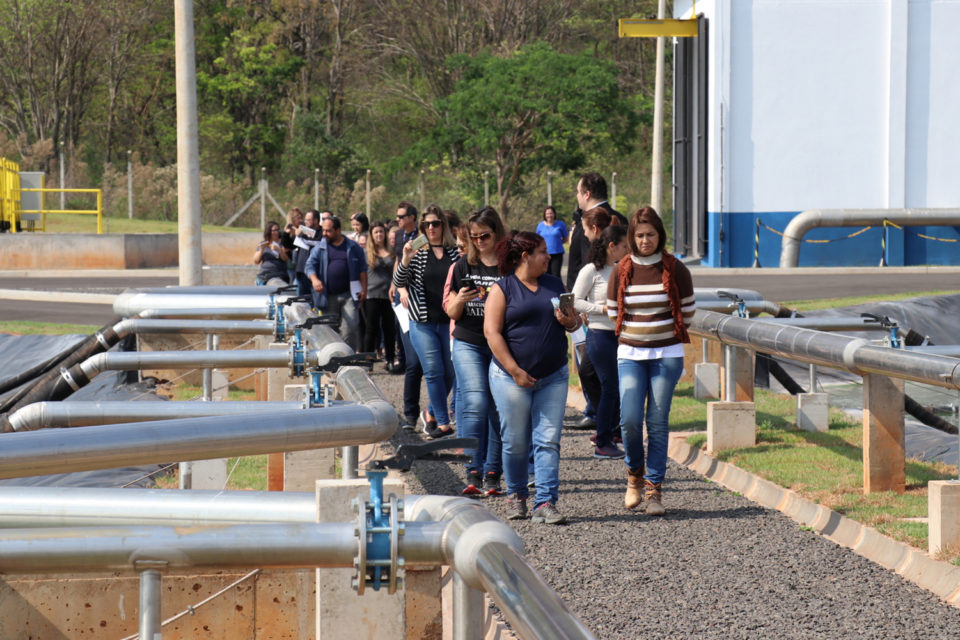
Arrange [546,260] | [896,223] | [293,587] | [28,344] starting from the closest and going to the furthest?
[293,587], [546,260], [28,344], [896,223]

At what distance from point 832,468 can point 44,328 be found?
13044 mm

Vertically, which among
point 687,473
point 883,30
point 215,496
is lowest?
point 687,473

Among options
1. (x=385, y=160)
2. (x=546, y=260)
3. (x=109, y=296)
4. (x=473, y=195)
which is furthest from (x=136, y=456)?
(x=385, y=160)

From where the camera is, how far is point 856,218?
32.5 m

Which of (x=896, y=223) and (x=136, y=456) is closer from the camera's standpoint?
(x=136, y=456)

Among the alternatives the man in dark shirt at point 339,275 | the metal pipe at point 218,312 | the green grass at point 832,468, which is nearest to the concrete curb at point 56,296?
the man in dark shirt at point 339,275

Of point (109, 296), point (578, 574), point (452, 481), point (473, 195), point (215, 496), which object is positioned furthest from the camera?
point (473, 195)

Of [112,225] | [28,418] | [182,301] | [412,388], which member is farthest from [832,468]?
[112,225]

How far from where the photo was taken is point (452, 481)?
Result: 9047 mm

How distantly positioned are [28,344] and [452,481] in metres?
8.62

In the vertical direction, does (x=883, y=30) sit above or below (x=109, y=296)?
above

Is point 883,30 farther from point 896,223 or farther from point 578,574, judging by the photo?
point 578,574

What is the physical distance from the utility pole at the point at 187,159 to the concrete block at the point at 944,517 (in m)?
11.8

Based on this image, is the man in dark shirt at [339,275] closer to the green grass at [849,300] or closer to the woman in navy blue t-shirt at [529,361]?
the woman in navy blue t-shirt at [529,361]
